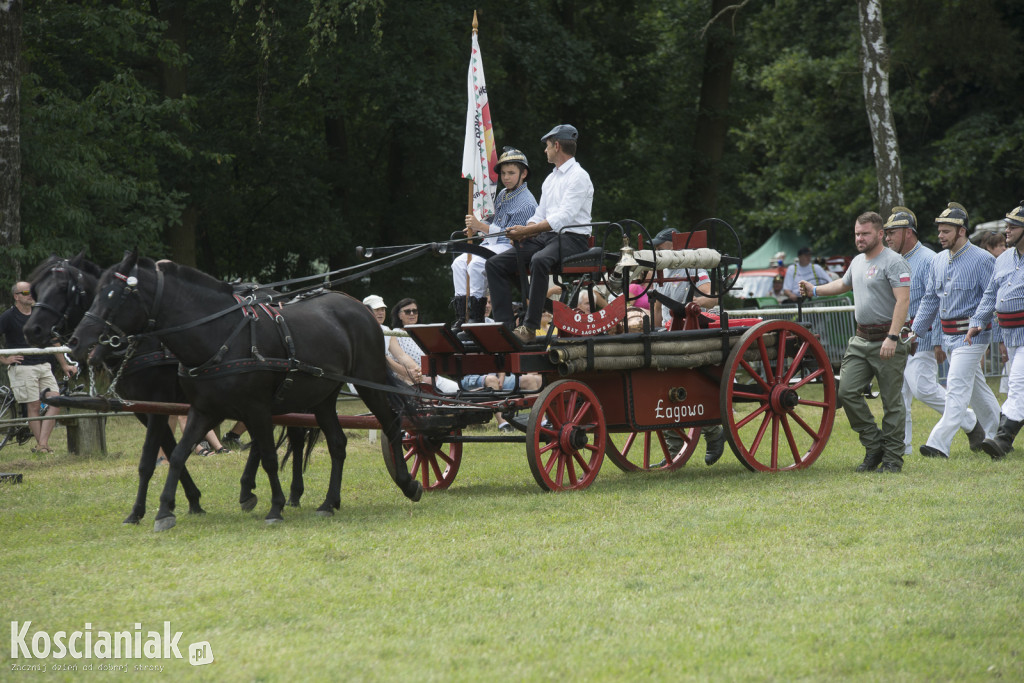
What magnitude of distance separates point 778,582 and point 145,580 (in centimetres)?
315

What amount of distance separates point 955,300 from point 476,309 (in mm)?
4083

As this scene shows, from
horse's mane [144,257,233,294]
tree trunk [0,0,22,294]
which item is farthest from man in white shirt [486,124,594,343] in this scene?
tree trunk [0,0,22,294]

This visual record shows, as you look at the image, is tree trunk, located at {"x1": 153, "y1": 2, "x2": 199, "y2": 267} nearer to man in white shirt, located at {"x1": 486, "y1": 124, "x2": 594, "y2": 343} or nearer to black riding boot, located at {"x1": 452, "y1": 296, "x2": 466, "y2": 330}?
black riding boot, located at {"x1": 452, "y1": 296, "x2": 466, "y2": 330}

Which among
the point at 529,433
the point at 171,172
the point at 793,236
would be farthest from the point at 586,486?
the point at 793,236

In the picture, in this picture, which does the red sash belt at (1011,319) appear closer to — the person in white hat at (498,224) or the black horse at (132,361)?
the person in white hat at (498,224)

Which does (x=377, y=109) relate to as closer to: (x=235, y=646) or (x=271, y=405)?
(x=271, y=405)

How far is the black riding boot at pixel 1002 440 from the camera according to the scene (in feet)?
30.6

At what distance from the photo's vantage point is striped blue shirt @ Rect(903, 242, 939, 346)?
10.3 meters

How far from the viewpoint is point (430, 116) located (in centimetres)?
2120

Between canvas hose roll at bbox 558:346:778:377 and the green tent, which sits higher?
the green tent

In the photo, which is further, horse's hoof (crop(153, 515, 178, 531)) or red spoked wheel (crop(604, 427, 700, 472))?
red spoked wheel (crop(604, 427, 700, 472))

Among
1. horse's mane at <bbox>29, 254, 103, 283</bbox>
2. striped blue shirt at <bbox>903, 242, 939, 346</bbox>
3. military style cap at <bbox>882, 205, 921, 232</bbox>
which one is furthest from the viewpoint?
striped blue shirt at <bbox>903, 242, 939, 346</bbox>

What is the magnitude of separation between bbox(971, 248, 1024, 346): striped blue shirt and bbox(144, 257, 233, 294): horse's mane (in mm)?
6075

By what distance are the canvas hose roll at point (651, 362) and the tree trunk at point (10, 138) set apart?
9.39m
